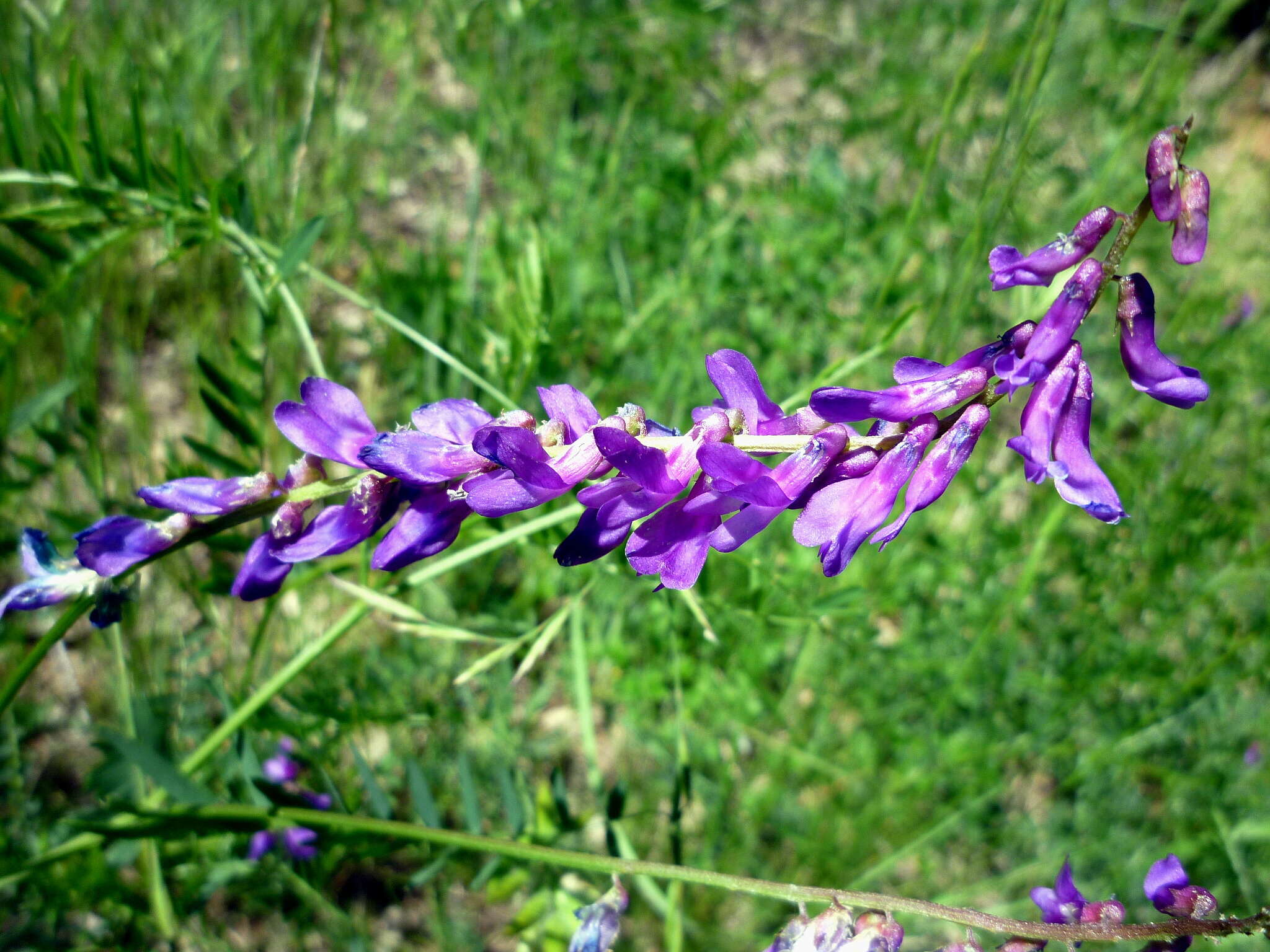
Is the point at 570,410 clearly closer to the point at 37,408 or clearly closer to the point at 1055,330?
the point at 1055,330

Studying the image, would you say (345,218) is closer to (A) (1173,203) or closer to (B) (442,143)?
(B) (442,143)

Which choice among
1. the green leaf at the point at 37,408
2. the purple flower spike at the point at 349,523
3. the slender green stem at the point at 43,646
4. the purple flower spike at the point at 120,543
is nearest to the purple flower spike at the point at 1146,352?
the purple flower spike at the point at 349,523

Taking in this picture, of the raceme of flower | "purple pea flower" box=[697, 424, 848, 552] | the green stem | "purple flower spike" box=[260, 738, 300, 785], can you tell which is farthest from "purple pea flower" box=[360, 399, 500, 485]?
"purple flower spike" box=[260, 738, 300, 785]

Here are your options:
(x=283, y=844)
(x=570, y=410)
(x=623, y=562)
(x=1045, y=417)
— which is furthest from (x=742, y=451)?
(x=283, y=844)

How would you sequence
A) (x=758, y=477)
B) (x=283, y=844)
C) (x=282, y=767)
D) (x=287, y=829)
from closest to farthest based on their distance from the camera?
(x=758, y=477) → (x=287, y=829) → (x=283, y=844) → (x=282, y=767)

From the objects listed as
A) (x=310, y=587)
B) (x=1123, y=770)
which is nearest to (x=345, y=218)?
(x=310, y=587)
